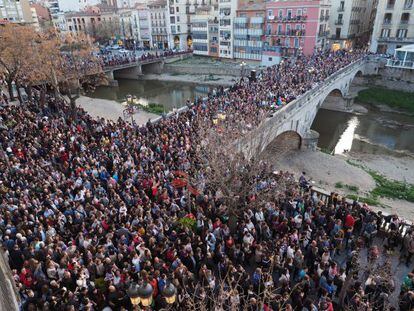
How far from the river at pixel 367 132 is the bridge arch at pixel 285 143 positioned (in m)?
4.70

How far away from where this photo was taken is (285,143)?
3191 cm

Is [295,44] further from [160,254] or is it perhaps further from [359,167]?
[160,254]

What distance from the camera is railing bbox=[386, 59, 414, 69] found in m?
51.1

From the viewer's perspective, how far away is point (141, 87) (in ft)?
200

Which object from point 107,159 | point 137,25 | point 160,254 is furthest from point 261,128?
point 137,25

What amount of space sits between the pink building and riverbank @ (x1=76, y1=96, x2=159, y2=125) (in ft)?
108

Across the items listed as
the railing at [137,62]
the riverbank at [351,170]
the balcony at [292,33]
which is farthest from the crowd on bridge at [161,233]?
the balcony at [292,33]

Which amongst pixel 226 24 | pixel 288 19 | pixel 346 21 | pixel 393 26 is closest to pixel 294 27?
pixel 288 19

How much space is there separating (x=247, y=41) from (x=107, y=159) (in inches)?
2143

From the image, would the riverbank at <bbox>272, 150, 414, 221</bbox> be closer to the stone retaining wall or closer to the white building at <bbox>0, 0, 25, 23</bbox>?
the stone retaining wall

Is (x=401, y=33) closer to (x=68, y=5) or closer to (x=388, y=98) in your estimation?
(x=388, y=98)

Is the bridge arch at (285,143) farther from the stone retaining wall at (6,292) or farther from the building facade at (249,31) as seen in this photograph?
the building facade at (249,31)

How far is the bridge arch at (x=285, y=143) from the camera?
30.3m

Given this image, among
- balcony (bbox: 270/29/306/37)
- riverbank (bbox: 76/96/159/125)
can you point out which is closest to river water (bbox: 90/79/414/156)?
riverbank (bbox: 76/96/159/125)
